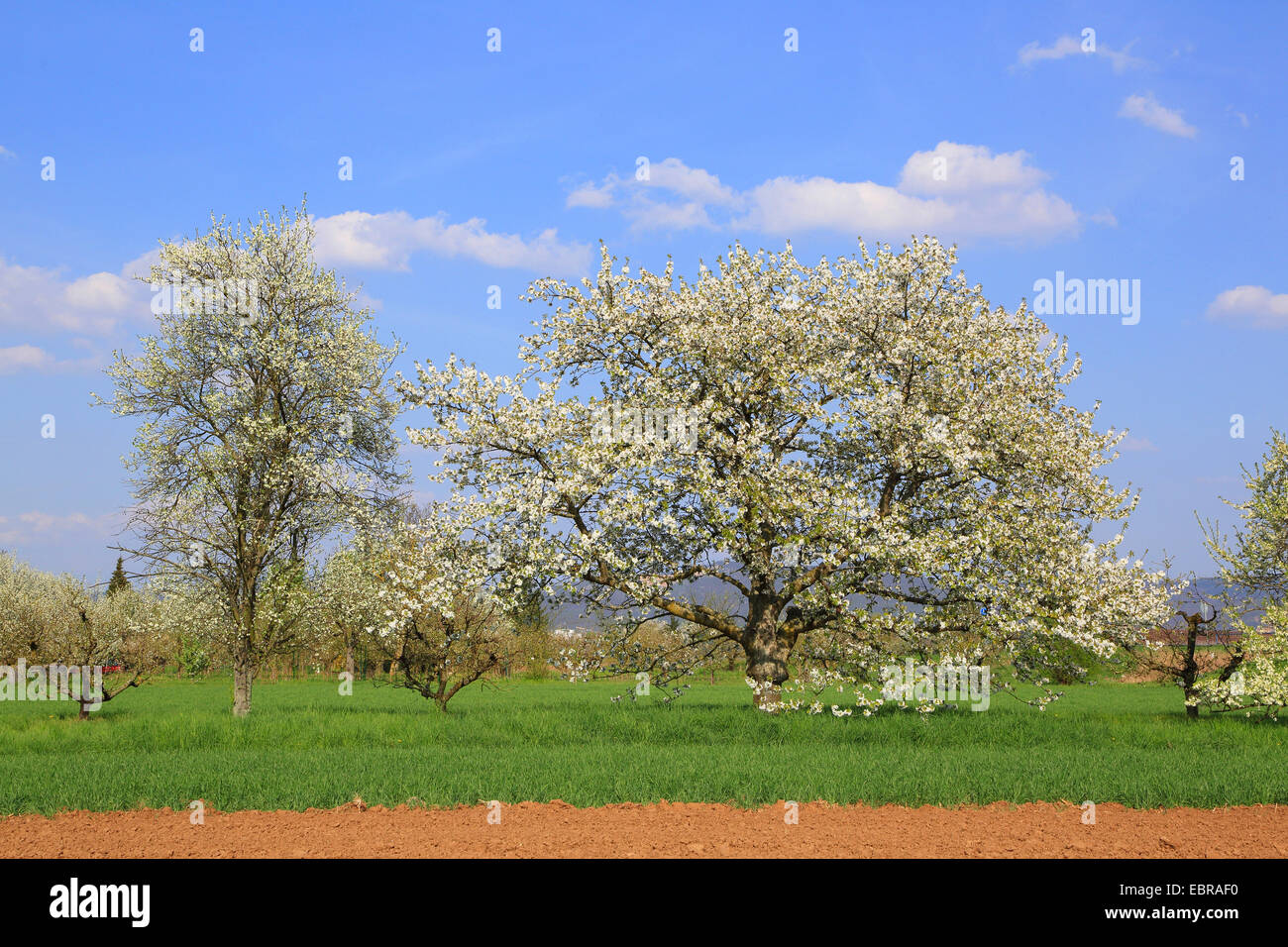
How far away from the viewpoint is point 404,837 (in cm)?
1207

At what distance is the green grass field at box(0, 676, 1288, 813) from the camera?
15.0m

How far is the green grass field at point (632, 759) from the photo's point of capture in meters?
15.0

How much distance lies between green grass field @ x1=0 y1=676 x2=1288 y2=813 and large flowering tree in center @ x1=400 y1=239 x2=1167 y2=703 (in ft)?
7.58

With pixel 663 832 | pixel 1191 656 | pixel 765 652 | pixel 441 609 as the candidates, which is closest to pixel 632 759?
pixel 663 832

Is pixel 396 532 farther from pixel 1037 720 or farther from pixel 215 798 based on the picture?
pixel 1037 720

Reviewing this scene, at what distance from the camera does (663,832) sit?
484 inches

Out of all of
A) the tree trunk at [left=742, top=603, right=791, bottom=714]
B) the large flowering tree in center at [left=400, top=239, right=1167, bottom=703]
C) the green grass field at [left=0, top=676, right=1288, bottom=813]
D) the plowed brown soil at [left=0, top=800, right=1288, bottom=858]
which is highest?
the large flowering tree in center at [left=400, top=239, right=1167, bottom=703]

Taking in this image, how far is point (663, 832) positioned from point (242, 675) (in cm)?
2094

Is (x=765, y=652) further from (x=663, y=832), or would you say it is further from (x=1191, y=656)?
(x=1191, y=656)

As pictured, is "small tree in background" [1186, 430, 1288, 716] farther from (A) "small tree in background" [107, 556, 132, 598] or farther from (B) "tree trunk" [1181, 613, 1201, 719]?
(A) "small tree in background" [107, 556, 132, 598]

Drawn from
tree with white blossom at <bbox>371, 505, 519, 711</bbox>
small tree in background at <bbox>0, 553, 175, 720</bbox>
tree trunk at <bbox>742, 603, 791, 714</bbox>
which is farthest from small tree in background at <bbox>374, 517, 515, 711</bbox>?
small tree in background at <bbox>0, 553, 175, 720</bbox>
